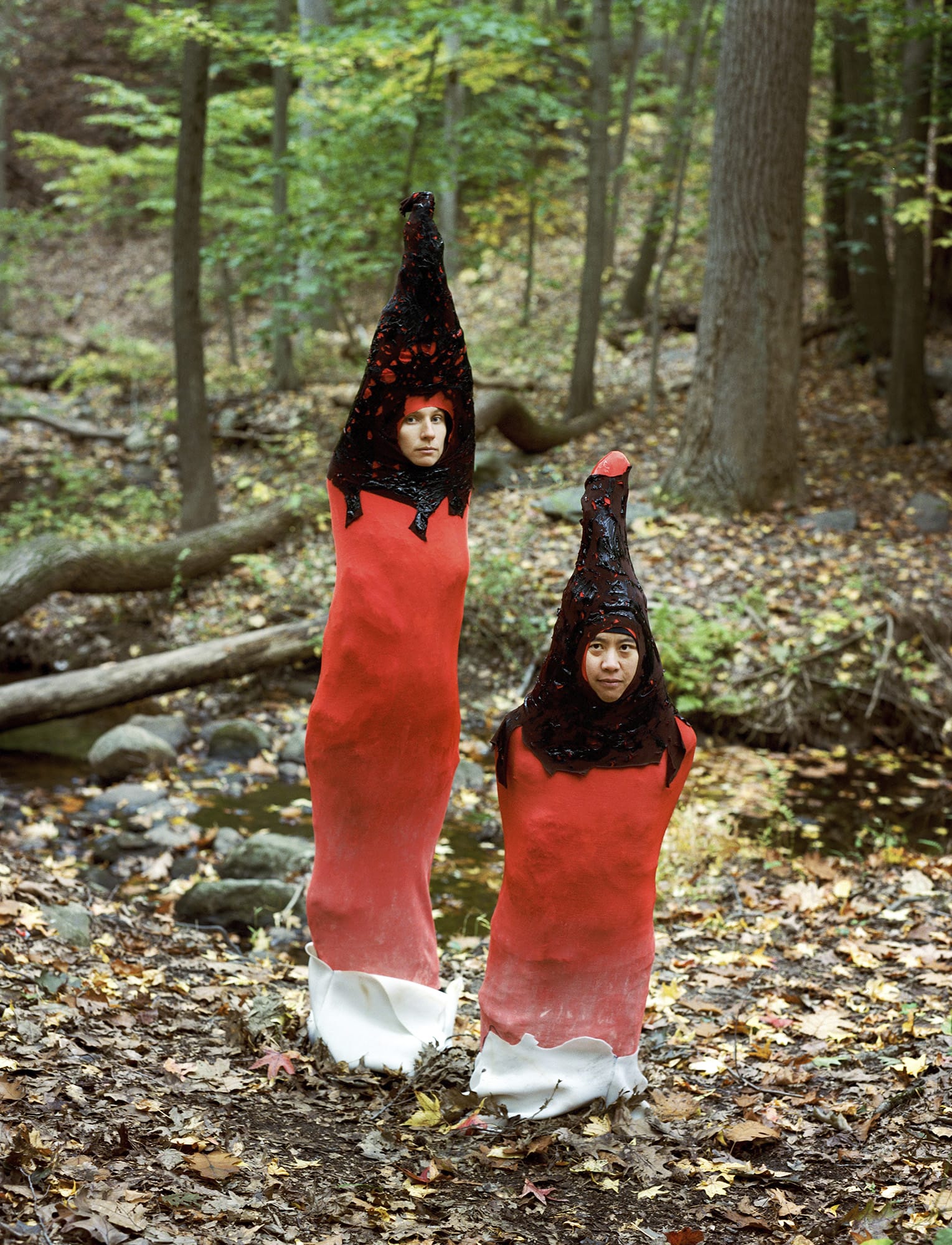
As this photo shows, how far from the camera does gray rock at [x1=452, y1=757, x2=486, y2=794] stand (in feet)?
23.9

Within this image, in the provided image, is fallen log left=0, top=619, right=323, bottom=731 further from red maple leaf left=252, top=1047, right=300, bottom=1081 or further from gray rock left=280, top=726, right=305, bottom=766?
red maple leaf left=252, top=1047, right=300, bottom=1081

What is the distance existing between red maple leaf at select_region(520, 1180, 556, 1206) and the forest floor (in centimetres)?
2

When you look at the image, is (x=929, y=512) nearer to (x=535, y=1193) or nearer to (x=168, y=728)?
(x=168, y=728)

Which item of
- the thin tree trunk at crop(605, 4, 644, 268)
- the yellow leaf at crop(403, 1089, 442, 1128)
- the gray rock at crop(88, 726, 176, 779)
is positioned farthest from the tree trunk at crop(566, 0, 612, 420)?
the yellow leaf at crop(403, 1089, 442, 1128)

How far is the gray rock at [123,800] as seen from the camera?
6805 mm

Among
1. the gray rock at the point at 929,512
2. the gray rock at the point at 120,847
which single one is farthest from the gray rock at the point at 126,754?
the gray rock at the point at 929,512

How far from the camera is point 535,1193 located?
3.08m

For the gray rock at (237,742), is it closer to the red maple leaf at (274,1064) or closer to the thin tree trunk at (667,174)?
the red maple leaf at (274,1064)

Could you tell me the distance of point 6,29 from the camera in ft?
55.5

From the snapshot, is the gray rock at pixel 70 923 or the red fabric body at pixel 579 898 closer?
the red fabric body at pixel 579 898

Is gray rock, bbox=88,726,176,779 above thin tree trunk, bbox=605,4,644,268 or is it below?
below

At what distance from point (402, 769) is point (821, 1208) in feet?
6.09

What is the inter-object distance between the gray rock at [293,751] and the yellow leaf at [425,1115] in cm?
419

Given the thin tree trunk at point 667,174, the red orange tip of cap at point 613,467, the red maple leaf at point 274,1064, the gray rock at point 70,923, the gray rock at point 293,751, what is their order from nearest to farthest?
the red orange tip of cap at point 613,467 < the red maple leaf at point 274,1064 < the gray rock at point 70,923 < the gray rock at point 293,751 < the thin tree trunk at point 667,174
